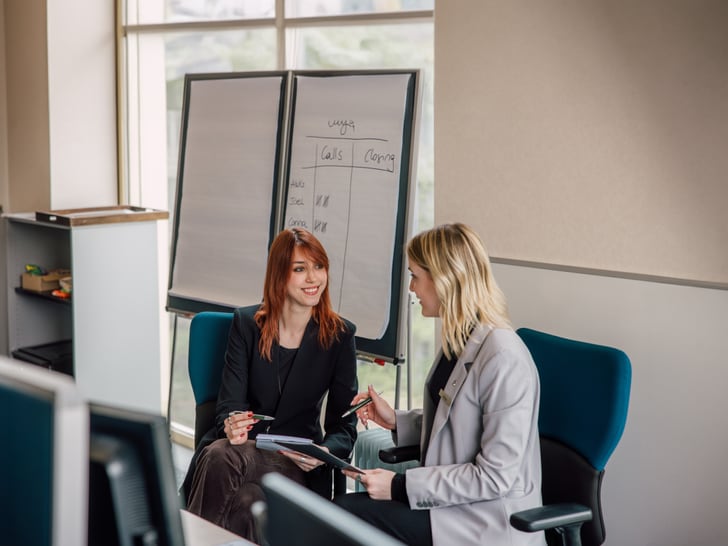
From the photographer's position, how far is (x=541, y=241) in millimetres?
2883

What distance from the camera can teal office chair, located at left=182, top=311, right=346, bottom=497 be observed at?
2.88m

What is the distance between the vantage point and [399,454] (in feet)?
8.09

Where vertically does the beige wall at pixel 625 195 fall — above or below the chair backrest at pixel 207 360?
above

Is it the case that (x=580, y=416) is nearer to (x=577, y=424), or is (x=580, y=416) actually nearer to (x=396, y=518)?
(x=577, y=424)

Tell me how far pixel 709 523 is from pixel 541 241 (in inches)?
39.8

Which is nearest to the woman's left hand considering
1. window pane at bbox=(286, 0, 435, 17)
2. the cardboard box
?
window pane at bbox=(286, 0, 435, 17)

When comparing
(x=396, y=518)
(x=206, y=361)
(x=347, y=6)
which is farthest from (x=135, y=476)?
(x=347, y=6)

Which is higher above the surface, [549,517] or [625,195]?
[625,195]

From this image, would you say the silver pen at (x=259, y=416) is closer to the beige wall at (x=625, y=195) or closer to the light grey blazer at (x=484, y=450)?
the light grey blazer at (x=484, y=450)

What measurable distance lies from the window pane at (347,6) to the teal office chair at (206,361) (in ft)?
5.05

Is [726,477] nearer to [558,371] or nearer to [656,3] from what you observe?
[558,371]

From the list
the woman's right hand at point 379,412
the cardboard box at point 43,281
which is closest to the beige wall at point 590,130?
the woman's right hand at point 379,412

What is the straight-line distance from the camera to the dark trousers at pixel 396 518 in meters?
2.23

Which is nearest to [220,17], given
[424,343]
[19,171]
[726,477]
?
[19,171]
